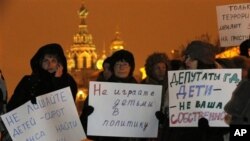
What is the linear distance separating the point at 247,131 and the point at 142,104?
360 centimetres

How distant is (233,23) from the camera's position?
15.4m

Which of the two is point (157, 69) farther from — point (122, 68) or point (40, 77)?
point (40, 77)

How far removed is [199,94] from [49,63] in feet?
5.30

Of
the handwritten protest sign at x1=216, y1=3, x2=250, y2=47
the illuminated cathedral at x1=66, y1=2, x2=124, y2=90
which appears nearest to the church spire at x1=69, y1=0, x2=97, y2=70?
the illuminated cathedral at x1=66, y1=2, x2=124, y2=90

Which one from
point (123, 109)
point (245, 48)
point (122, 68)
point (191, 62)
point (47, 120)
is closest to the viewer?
point (191, 62)

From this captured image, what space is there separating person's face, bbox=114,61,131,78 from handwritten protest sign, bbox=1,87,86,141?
59cm

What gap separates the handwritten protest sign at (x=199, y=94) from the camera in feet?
39.1

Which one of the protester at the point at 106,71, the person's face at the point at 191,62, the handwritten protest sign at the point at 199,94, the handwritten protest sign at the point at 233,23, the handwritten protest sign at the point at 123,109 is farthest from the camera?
the handwritten protest sign at the point at 233,23

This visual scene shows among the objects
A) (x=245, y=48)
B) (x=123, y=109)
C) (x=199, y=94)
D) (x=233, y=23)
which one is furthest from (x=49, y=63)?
(x=233, y=23)

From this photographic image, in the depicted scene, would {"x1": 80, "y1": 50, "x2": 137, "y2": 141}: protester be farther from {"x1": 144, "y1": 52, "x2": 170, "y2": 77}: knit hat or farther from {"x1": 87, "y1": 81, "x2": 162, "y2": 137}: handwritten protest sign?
{"x1": 144, "y1": 52, "x2": 170, "y2": 77}: knit hat

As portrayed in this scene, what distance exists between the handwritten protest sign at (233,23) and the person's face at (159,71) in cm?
209

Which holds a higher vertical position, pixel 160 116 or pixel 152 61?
pixel 152 61

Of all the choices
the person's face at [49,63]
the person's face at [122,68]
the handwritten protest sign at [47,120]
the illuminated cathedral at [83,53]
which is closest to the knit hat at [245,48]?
the person's face at [122,68]

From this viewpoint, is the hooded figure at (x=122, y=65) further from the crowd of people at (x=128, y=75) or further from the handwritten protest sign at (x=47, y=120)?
the handwritten protest sign at (x=47, y=120)
